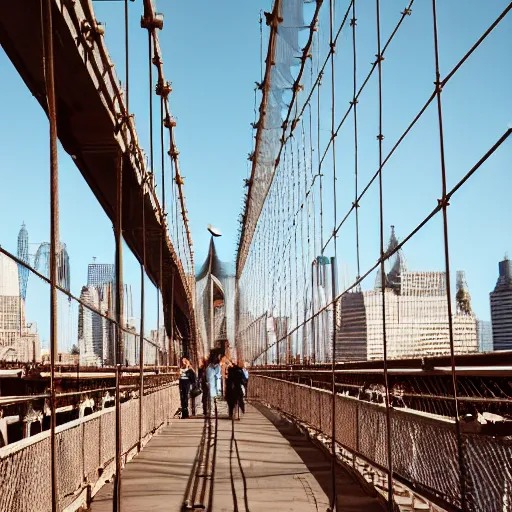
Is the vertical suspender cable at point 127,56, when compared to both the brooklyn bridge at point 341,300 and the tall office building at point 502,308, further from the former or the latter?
the tall office building at point 502,308

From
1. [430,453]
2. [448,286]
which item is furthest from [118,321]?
[448,286]

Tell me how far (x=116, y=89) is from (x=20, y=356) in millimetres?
3864

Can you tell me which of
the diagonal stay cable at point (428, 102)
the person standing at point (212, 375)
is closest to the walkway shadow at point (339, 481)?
the diagonal stay cable at point (428, 102)

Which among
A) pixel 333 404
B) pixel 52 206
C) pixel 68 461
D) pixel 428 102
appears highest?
pixel 428 102

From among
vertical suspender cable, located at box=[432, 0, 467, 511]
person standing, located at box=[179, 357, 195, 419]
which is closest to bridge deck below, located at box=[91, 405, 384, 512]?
vertical suspender cable, located at box=[432, 0, 467, 511]

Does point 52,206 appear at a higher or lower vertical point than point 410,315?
higher

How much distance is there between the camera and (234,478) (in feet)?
21.6

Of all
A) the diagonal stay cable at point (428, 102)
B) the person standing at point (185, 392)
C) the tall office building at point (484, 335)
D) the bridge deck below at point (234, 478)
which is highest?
the diagonal stay cable at point (428, 102)

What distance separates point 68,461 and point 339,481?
7.43 ft

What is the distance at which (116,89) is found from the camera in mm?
7641

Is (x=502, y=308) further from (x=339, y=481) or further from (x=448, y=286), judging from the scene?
(x=339, y=481)

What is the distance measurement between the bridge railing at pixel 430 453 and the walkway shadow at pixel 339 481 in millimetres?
131

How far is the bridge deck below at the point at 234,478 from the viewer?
543 cm

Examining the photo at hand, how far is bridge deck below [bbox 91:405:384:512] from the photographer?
17.8 ft
